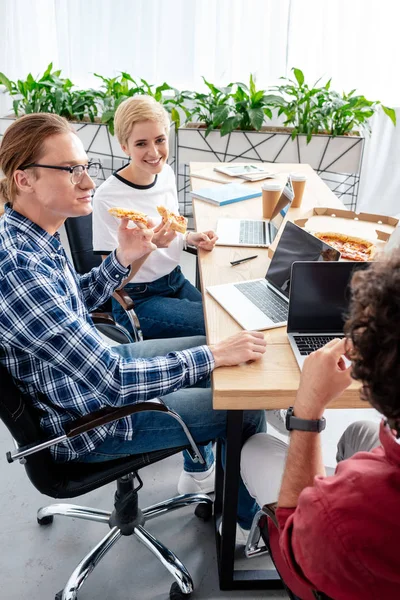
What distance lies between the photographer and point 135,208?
2.28 meters

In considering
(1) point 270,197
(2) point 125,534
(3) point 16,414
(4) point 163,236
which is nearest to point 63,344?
(3) point 16,414

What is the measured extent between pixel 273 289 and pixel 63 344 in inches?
28.6

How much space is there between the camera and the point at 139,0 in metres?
4.28

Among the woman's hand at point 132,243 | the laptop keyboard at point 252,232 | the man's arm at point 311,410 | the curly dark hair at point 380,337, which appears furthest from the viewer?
the laptop keyboard at point 252,232

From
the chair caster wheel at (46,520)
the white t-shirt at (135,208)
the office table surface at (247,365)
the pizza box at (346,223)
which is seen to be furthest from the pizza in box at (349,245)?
the chair caster wheel at (46,520)

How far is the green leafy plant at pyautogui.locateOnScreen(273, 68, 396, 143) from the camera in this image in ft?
13.0

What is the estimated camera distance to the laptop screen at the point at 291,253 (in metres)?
1.65

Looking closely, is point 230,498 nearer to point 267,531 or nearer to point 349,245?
point 267,531

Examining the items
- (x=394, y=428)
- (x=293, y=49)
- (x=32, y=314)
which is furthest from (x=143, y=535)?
(x=293, y=49)

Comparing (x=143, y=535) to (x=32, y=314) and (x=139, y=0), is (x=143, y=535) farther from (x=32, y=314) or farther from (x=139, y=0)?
(x=139, y=0)

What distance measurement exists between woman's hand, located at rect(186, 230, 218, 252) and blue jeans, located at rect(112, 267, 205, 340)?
237mm

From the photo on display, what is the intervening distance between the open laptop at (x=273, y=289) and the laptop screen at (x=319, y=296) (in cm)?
9

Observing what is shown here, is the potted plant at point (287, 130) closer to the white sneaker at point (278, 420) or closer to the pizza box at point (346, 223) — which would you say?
the pizza box at point (346, 223)

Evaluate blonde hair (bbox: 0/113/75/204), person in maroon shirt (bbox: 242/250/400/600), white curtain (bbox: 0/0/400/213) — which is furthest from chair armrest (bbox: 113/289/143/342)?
white curtain (bbox: 0/0/400/213)
